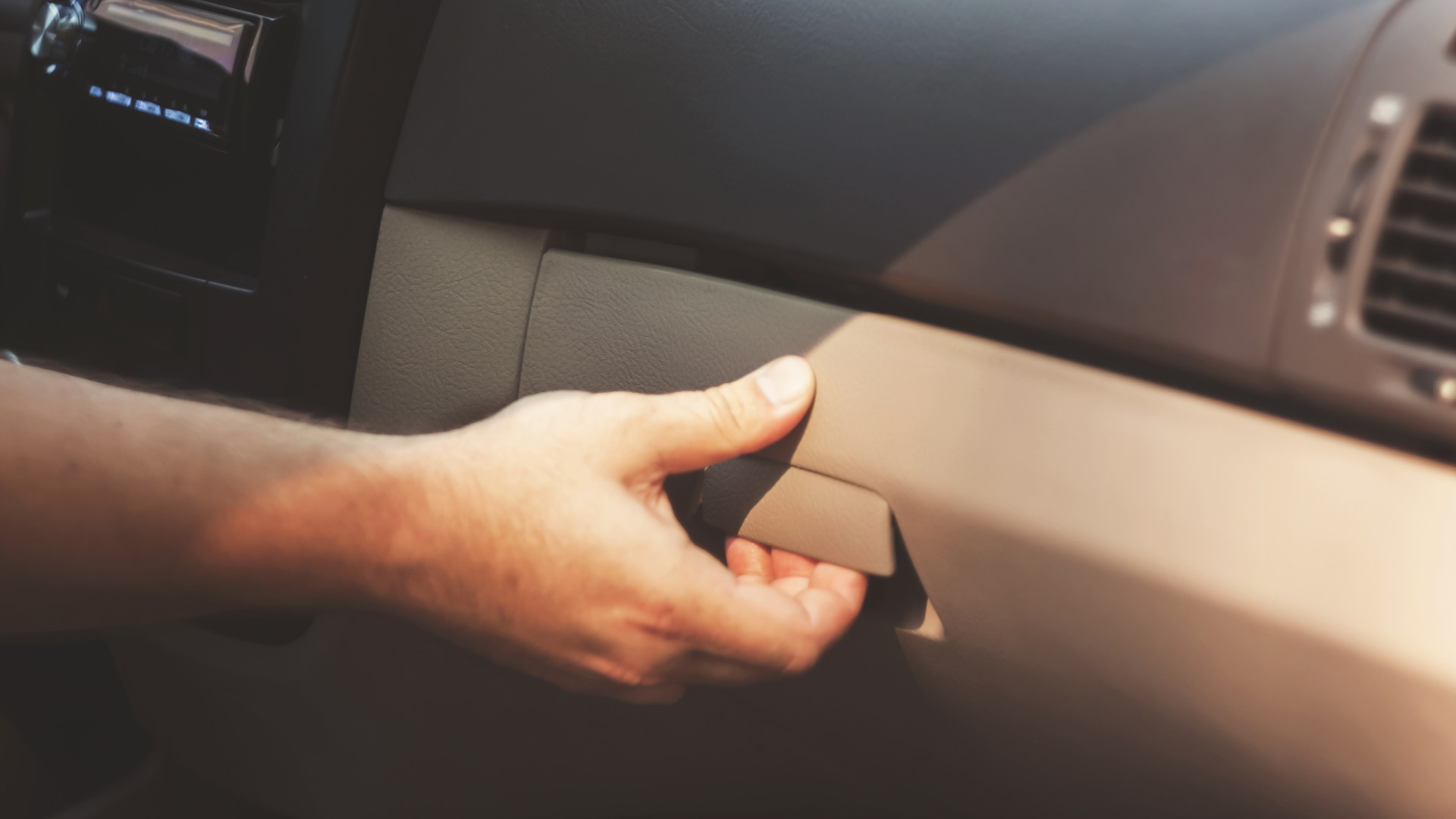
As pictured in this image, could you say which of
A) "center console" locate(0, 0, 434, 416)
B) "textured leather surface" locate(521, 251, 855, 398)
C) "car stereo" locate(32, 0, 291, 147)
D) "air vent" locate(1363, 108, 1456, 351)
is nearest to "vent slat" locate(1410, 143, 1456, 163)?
"air vent" locate(1363, 108, 1456, 351)

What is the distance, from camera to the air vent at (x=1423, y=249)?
60 cm

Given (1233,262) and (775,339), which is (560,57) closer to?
(775,339)

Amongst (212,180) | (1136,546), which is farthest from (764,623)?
(212,180)

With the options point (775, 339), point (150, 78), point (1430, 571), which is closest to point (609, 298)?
point (775, 339)

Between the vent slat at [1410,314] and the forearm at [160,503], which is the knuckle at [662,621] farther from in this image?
the vent slat at [1410,314]

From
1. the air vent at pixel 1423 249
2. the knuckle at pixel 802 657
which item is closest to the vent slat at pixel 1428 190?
the air vent at pixel 1423 249

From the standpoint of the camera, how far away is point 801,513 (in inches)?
32.6

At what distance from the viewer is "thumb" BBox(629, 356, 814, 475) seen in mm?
782

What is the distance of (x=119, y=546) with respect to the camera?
768 millimetres

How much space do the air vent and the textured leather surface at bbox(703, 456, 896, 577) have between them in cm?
34

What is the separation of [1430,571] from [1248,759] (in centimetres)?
19

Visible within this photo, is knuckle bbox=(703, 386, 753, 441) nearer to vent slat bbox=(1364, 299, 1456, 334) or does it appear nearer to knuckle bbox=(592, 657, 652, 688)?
knuckle bbox=(592, 657, 652, 688)

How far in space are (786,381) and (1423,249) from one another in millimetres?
397

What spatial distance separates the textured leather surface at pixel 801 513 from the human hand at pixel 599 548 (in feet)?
0.10
